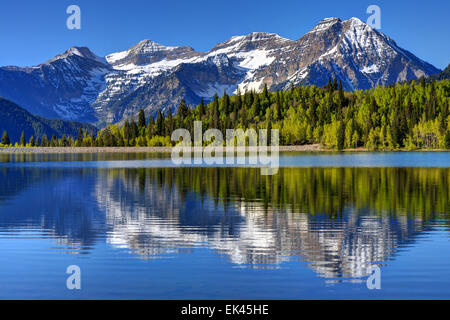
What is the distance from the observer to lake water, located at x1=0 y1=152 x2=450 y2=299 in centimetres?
2077

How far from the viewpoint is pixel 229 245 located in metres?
28.8

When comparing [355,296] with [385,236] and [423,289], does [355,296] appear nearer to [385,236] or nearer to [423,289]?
[423,289]

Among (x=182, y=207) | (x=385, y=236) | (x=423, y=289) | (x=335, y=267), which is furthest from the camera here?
(x=182, y=207)

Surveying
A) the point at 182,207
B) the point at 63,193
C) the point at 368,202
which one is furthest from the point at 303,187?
the point at 63,193

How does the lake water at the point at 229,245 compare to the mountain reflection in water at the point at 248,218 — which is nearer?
the lake water at the point at 229,245

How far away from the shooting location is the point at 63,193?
60031 millimetres

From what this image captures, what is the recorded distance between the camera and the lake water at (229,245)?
20.8m

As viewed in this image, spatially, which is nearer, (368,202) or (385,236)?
(385,236)

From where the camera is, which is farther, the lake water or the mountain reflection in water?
the mountain reflection in water

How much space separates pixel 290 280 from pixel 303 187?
4128 centimetres

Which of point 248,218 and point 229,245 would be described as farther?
point 248,218

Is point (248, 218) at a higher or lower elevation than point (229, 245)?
higher
